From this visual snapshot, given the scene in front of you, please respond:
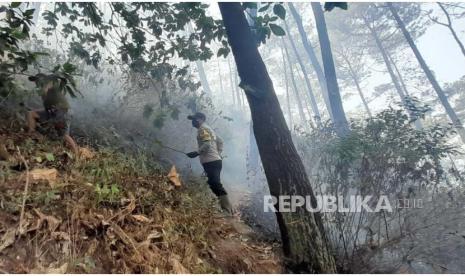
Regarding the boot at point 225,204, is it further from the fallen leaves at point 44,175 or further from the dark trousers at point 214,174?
the fallen leaves at point 44,175

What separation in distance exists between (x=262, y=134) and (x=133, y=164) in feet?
6.60

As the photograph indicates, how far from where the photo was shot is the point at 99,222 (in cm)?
298

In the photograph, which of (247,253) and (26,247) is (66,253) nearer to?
(26,247)

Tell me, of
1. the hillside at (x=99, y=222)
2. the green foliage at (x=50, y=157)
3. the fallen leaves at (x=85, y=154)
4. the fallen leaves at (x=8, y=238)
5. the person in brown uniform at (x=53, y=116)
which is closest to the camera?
the fallen leaves at (x=8, y=238)

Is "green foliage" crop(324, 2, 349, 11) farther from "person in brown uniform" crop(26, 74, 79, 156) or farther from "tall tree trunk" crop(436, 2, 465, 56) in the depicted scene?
"tall tree trunk" crop(436, 2, 465, 56)

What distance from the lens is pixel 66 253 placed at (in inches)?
102

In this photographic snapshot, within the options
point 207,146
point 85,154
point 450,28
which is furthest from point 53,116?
point 450,28

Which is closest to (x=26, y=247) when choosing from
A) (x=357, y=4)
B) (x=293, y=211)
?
(x=293, y=211)

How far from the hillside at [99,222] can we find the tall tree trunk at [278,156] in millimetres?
394

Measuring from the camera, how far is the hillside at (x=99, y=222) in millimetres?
2602

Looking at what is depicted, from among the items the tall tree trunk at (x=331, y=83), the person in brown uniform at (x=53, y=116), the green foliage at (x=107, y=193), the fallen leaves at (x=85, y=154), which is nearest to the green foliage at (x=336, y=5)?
the green foliage at (x=107, y=193)

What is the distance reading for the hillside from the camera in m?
2.60

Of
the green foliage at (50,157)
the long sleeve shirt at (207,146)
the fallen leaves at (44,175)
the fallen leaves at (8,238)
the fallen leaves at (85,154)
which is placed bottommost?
the fallen leaves at (8,238)

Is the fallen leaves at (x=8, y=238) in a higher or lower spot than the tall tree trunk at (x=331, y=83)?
lower
